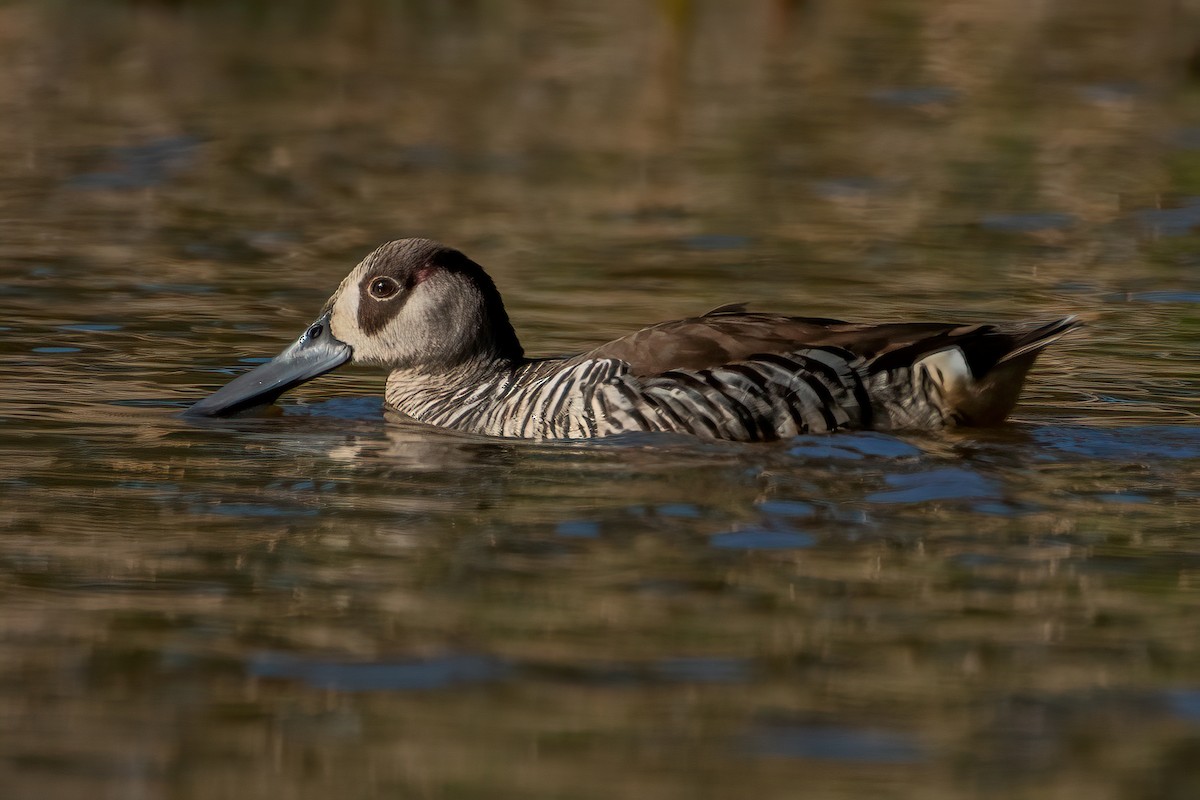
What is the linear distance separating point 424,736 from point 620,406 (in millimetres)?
3656

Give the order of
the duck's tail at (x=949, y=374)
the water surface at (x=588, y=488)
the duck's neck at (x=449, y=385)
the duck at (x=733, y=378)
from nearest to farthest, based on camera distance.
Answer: the water surface at (x=588, y=488), the duck at (x=733, y=378), the duck's tail at (x=949, y=374), the duck's neck at (x=449, y=385)

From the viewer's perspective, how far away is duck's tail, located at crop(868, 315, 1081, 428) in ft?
29.6

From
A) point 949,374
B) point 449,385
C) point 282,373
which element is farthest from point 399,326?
point 949,374

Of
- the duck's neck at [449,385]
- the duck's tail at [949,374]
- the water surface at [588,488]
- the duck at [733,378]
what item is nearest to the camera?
the water surface at [588,488]

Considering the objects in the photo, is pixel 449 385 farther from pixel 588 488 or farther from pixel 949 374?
pixel 949 374

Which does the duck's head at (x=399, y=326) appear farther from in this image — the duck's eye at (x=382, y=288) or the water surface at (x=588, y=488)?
the water surface at (x=588, y=488)

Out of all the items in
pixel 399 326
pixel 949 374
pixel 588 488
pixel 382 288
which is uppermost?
pixel 382 288

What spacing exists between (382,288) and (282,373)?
619mm

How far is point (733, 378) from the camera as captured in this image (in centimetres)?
887

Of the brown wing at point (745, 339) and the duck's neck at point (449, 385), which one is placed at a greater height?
the brown wing at point (745, 339)

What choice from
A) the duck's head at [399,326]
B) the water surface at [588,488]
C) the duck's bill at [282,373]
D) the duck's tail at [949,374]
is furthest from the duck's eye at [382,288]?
the duck's tail at [949,374]

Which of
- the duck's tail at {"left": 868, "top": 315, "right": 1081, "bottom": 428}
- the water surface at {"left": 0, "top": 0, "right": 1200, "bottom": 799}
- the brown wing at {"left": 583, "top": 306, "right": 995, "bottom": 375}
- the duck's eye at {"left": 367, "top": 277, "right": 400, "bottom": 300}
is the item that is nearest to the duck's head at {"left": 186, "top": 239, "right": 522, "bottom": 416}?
the duck's eye at {"left": 367, "top": 277, "right": 400, "bottom": 300}

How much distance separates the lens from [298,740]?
17.7 feet

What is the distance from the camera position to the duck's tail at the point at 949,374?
9016 mm
